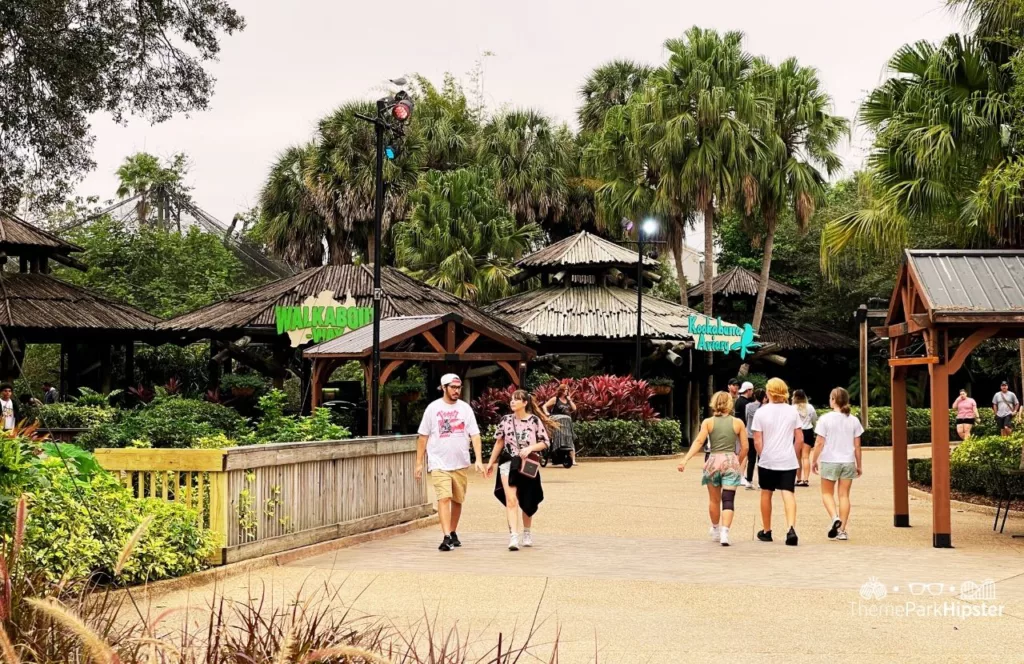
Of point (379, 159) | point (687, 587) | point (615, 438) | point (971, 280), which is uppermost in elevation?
point (379, 159)

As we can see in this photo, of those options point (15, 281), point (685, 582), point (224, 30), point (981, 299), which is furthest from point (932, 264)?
point (15, 281)

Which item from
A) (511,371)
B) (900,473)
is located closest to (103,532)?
(900,473)

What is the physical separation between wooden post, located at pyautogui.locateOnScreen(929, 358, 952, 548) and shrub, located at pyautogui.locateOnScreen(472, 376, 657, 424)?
55.1 ft

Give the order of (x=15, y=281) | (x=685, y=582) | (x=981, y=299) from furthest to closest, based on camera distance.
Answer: (x=15, y=281) → (x=981, y=299) → (x=685, y=582)

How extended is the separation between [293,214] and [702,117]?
17799 millimetres

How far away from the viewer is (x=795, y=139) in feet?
147

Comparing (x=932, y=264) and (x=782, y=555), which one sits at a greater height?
(x=932, y=264)

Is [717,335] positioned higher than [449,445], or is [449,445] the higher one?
[717,335]

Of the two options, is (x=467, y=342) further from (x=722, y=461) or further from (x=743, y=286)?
(x=743, y=286)

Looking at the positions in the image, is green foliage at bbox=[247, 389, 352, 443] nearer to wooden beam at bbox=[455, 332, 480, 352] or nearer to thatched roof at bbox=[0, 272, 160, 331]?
wooden beam at bbox=[455, 332, 480, 352]

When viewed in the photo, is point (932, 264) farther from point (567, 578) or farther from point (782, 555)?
point (567, 578)

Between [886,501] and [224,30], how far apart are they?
48.4 feet

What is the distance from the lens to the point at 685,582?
10.5 metres

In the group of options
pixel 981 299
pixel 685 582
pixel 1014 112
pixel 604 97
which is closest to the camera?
pixel 685 582
